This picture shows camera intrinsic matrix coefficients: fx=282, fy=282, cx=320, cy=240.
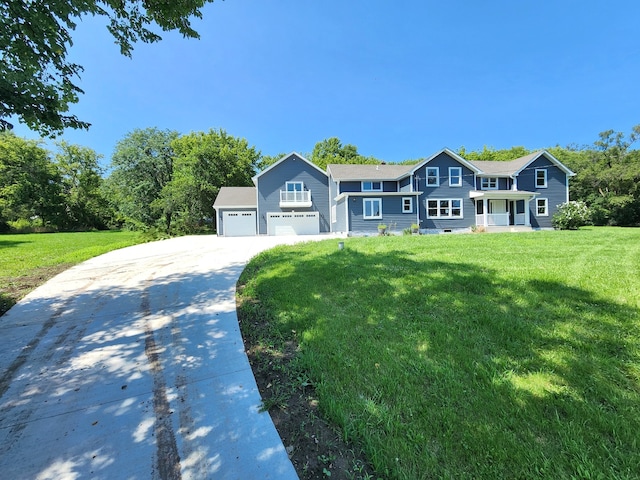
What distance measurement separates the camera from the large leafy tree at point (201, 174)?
2797 centimetres

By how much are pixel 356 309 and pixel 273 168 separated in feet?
73.0

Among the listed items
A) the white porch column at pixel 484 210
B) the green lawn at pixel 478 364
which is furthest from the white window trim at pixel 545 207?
the green lawn at pixel 478 364

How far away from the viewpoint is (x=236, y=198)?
83.0ft

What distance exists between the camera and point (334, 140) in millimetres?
42625

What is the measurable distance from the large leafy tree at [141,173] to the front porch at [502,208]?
30.0 meters

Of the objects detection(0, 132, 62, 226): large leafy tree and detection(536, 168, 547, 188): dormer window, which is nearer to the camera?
detection(536, 168, 547, 188): dormer window

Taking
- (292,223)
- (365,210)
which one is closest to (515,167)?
(365,210)

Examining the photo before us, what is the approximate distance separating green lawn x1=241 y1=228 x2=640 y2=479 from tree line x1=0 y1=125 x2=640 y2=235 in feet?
81.5

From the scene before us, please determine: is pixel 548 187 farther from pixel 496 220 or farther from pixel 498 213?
pixel 496 220

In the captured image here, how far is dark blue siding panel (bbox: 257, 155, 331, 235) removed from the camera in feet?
79.9

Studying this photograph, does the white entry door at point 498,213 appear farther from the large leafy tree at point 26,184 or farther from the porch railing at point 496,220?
the large leafy tree at point 26,184

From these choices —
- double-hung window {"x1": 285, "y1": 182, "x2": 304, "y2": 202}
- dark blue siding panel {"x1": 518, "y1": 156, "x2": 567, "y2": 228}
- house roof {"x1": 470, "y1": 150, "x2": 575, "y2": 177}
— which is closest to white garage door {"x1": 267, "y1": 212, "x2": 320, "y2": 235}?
double-hung window {"x1": 285, "y1": 182, "x2": 304, "y2": 202}

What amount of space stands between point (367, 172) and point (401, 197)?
3.79m

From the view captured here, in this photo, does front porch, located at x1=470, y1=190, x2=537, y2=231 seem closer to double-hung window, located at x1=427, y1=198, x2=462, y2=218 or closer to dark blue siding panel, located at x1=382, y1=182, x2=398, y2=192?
double-hung window, located at x1=427, y1=198, x2=462, y2=218
